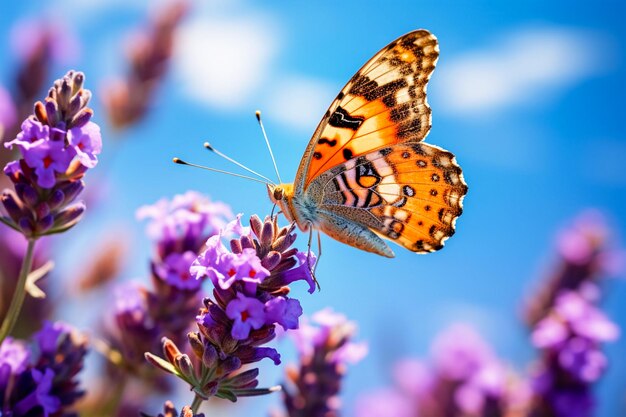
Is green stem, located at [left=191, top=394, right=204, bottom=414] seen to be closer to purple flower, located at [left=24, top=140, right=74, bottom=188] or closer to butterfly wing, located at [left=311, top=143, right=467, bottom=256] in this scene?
purple flower, located at [left=24, top=140, right=74, bottom=188]

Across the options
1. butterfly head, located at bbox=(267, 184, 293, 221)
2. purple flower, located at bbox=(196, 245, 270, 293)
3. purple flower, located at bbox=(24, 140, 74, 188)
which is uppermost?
purple flower, located at bbox=(24, 140, 74, 188)

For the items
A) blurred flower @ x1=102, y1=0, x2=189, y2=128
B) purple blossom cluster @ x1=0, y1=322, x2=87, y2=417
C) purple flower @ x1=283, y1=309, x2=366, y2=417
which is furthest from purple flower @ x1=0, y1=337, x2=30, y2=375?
blurred flower @ x1=102, y1=0, x2=189, y2=128

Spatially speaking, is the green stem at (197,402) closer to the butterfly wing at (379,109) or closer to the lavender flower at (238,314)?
the lavender flower at (238,314)

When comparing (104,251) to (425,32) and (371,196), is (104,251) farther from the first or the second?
(425,32)

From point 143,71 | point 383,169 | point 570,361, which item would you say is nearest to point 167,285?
point 383,169

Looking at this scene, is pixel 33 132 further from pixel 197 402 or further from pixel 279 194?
pixel 279 194

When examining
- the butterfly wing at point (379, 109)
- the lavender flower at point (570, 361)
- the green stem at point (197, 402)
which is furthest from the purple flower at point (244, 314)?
the lavender flower at point (570, 361)
